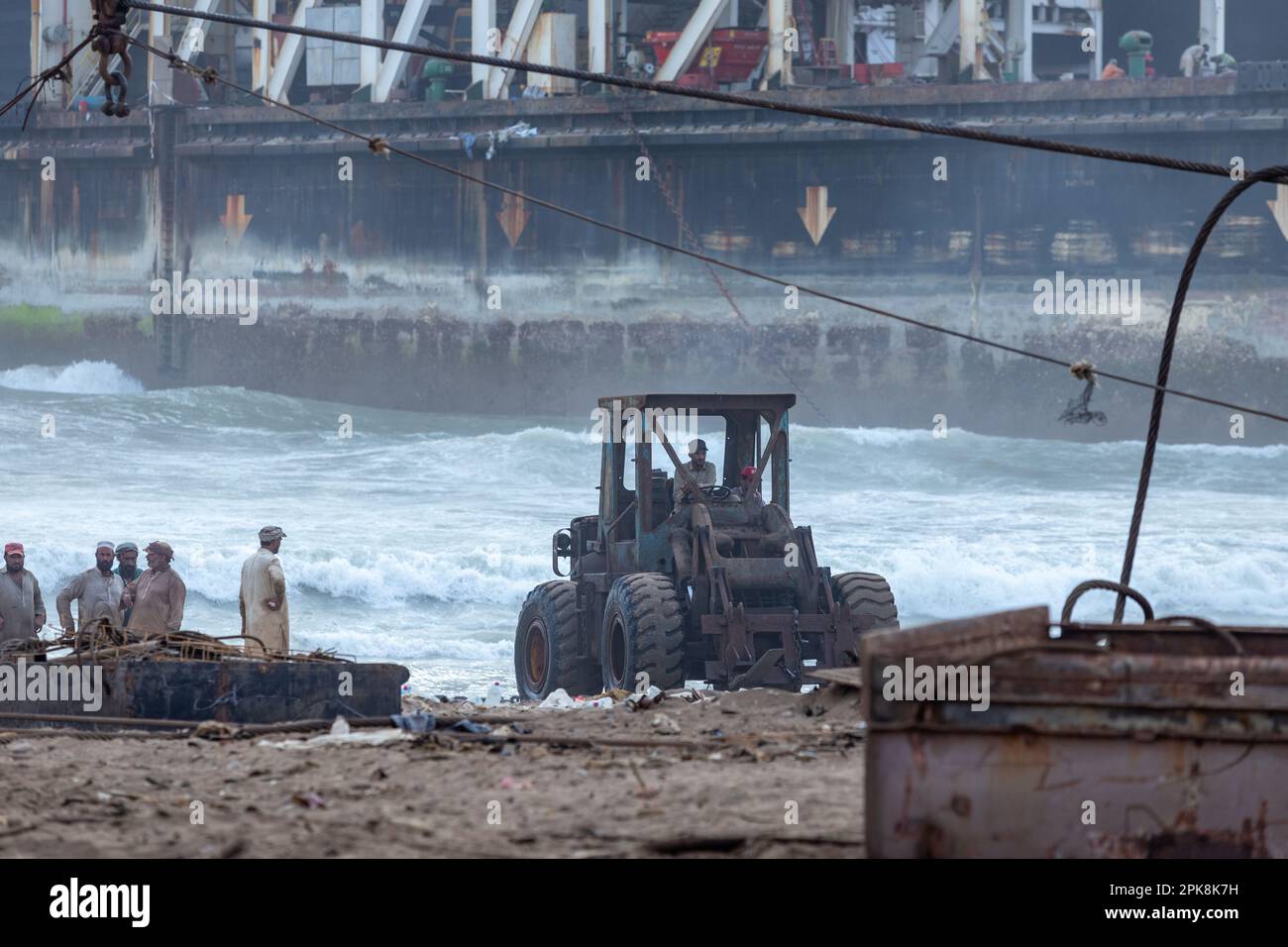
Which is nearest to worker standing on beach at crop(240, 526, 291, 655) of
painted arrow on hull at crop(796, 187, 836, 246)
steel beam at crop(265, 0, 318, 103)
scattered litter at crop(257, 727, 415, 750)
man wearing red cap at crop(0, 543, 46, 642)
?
Result: man wearing red cap at crop(0, 543, 46, 642)

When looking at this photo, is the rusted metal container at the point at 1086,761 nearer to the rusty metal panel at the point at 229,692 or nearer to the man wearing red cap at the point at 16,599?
the rusty metal panel at the point at 229,692

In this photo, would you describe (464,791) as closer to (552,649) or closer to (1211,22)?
(552,649)

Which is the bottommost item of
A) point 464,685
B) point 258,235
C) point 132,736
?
point 464,685

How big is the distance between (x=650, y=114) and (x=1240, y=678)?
25.2 m

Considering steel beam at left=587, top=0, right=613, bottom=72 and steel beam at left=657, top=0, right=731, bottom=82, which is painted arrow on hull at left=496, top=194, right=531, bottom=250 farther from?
steel beam at left=657, top=0, right=731, bottom=82

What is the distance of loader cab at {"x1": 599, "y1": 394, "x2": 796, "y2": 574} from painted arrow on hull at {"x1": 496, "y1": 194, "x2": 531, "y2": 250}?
18.1 meters

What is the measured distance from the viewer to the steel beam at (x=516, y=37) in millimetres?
32281

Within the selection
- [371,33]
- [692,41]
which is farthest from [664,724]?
[371,33]

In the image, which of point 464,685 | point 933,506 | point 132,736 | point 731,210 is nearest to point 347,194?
point 731,210

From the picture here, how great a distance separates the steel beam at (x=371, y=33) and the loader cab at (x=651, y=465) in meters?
22.3

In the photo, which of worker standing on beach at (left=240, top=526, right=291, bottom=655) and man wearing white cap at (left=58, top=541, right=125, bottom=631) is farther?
man wearing white cap at (left=58, top=541, right=125, bottom=631)

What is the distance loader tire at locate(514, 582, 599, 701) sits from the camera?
41.7 feet

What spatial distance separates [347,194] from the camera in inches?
1265
